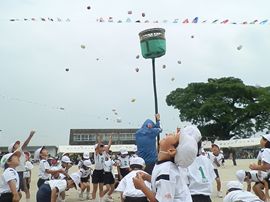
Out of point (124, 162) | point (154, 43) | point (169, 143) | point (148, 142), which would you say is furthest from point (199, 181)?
point (124, 162)

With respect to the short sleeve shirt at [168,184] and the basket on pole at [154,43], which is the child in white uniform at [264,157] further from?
the basket on pole at [154,43]

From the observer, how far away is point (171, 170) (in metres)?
3.74

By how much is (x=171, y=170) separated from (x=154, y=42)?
769cm

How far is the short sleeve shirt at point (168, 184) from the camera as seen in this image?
11.8 ft

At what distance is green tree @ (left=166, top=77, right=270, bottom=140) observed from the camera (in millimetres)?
48094

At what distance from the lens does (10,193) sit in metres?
6.95

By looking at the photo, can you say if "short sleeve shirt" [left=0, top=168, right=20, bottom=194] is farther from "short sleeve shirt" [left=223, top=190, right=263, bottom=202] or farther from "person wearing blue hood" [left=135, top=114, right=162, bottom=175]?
"short sleeve shirt" [left=223, top=190, right=263, bottom=202]

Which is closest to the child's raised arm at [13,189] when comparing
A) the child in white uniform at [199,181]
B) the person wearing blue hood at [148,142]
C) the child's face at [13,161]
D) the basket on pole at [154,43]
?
the child's face at [13,161]

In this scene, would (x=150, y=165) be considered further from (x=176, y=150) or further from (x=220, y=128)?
(x=220, y=128)

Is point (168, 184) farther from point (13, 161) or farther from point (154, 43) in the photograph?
point (154, 43)

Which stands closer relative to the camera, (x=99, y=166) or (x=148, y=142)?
(x=148, y=142)

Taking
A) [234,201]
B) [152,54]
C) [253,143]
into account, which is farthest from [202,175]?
[253,143]

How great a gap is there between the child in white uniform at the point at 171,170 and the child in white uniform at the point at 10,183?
3.39 meters

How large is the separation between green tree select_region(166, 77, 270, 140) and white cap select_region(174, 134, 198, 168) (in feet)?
145
